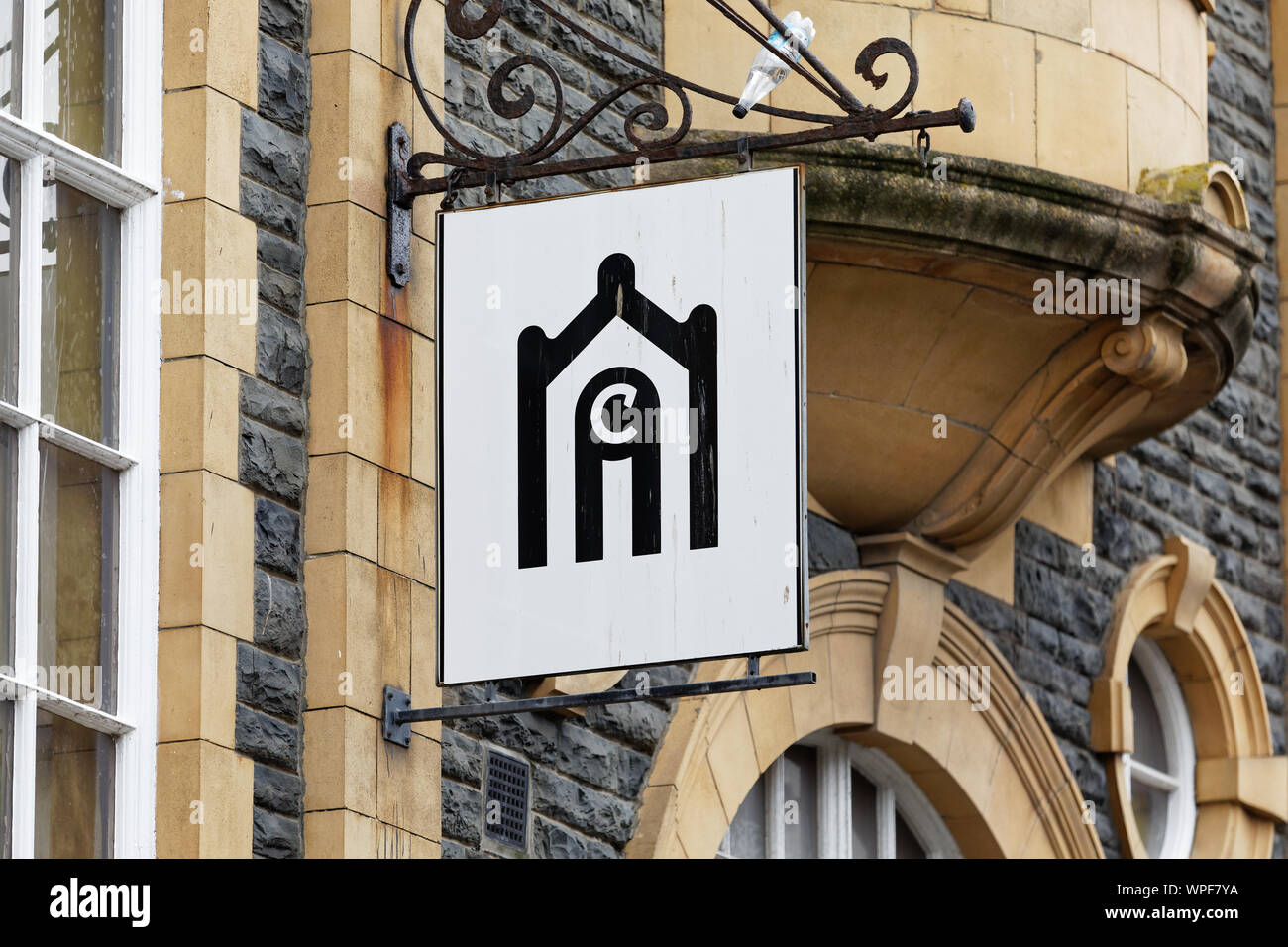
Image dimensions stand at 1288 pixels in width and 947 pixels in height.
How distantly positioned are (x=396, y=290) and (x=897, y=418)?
3193mm

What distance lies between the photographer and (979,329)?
11.1m

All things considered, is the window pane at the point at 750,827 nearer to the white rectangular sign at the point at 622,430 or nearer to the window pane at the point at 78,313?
the white rectangular sign at the point at 622,430

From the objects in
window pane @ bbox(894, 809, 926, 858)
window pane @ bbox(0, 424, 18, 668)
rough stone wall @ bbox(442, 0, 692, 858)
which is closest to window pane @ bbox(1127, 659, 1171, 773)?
window pane @ bbox(894, 809, 926, 858)

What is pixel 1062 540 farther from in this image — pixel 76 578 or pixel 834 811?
pixel 76 578

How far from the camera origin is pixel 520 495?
7793 mm

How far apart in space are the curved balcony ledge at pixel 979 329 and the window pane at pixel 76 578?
3.27 m

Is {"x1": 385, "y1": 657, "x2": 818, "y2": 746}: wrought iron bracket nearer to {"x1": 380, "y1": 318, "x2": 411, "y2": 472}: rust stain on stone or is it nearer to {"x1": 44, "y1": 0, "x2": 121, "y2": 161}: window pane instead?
{"x1": 380, "y1": 318, "x2": 411, "y2": 472}: rust stain on stone

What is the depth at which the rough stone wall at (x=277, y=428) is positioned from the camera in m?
7.92

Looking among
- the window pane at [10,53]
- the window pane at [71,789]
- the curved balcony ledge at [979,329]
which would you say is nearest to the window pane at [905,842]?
the curved balcony ledge at [979,329]

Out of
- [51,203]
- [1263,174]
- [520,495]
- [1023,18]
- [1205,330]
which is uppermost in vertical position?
[1263,174]

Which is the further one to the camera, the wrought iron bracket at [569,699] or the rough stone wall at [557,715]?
the rough stone wall at [557,715]

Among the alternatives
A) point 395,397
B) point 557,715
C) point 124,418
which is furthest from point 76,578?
point 557,715

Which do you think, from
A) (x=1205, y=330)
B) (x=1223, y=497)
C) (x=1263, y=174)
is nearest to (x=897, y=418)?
(x=1205, y=330)
